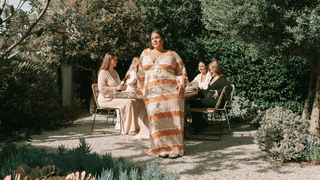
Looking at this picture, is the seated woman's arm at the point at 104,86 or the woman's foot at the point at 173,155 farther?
the seated woman's arm at the point at 104,86

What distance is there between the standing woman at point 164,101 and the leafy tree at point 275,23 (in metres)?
2.06

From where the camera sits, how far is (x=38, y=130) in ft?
20.4

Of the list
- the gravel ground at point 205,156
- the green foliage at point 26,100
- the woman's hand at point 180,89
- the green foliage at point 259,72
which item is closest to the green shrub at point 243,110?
the green foliage at point 259,72

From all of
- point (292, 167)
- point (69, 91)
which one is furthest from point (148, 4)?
point (292, 167)

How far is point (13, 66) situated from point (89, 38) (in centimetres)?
262

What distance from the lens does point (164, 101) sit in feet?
14.1

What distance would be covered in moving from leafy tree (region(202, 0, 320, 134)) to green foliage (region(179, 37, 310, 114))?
4.41ft

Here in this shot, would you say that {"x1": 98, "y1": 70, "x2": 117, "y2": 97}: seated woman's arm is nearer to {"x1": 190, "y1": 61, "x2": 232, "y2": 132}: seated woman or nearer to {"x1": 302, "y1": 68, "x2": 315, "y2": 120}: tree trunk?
{"x1": 190, "y1": 61, "x2": 232, "y2": 132}: seated woman

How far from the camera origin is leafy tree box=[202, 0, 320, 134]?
4.70m

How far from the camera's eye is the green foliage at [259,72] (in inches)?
291

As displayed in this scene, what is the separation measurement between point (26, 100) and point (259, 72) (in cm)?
647

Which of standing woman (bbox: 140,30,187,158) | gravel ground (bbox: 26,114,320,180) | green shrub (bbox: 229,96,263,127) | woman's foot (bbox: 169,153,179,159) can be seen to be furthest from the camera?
green shrub (bbox: 229,96,263,127)

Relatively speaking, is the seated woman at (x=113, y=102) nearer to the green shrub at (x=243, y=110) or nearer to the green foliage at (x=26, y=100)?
the green foliage at (x=26, y=100)

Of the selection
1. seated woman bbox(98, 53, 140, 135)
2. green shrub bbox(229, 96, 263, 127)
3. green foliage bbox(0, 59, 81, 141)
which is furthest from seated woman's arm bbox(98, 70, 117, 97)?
green shrub bbox(229, 96, 263, 127)
